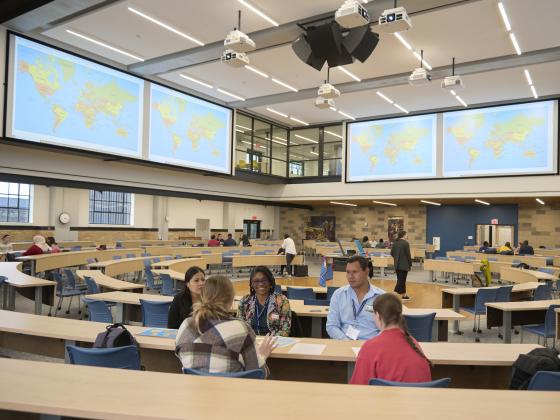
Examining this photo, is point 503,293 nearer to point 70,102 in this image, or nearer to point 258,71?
point 258,71

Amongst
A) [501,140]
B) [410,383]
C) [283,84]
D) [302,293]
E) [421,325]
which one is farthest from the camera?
[501,140]

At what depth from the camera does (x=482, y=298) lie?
6523 millimetres

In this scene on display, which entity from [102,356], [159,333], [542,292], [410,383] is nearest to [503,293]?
[542,292]

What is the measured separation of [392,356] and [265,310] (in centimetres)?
154

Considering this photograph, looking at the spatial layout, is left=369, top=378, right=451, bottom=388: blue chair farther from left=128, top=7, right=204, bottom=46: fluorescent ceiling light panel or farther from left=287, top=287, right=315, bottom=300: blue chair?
left=128, top=7, right=204, bottom=46: fluorescent ceiling light panel

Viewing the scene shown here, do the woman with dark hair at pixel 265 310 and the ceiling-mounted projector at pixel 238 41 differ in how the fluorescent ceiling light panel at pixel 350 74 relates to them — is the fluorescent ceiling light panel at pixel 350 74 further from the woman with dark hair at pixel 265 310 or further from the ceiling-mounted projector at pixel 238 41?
the woman with dark hair at pixel 265 310

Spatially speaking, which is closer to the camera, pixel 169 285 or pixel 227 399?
pixel 227 399

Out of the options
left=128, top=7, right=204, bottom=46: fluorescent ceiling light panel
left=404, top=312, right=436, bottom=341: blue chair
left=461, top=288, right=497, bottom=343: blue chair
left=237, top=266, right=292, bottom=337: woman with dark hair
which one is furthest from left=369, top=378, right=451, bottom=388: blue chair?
left=128, top=7, right=204, bottom=46: fluorescent ceiling light panel

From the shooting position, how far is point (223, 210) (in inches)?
899

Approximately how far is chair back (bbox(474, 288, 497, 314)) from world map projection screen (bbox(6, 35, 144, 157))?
380 inches

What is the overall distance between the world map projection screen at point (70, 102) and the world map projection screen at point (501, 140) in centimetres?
1087

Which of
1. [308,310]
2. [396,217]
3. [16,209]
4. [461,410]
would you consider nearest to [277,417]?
[461,410]

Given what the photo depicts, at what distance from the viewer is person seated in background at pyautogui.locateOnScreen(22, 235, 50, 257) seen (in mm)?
9047

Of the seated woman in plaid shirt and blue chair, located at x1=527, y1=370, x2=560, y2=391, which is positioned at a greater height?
the seated woman in plaid shirt
